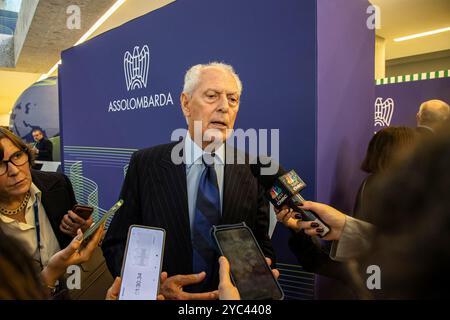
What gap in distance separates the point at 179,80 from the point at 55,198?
3.54 feet

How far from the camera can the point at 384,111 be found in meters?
5.09

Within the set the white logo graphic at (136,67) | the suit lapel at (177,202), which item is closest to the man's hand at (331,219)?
the suit lapel at (177,202)

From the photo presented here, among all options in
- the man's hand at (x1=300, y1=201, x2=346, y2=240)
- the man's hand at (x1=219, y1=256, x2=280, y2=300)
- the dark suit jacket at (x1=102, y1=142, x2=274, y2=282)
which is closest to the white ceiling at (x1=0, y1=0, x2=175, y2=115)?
the dark suit jacket at (x1=102, y1=142, x2=274, y2=282)

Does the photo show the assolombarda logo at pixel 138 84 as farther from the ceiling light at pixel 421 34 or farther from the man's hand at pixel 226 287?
the ceiling light at pixel 421 34

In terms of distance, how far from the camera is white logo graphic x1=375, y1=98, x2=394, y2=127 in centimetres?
507

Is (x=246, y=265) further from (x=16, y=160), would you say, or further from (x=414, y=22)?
(x=414, y=22)

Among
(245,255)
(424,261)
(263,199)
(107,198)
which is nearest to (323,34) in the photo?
(263,199)

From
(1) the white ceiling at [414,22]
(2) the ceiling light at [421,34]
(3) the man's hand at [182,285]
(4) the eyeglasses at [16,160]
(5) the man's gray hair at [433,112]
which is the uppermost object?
(2) the ceiling light at [421,34]

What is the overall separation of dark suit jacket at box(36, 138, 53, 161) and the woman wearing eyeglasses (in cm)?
367

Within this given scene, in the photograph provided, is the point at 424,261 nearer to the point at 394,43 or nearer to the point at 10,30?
the point at 394,43

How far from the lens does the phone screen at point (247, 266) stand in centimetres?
94

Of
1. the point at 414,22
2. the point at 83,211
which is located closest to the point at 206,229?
the point at 83,211

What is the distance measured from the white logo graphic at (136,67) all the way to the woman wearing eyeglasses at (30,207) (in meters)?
1.20

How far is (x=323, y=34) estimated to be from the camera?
159cm
